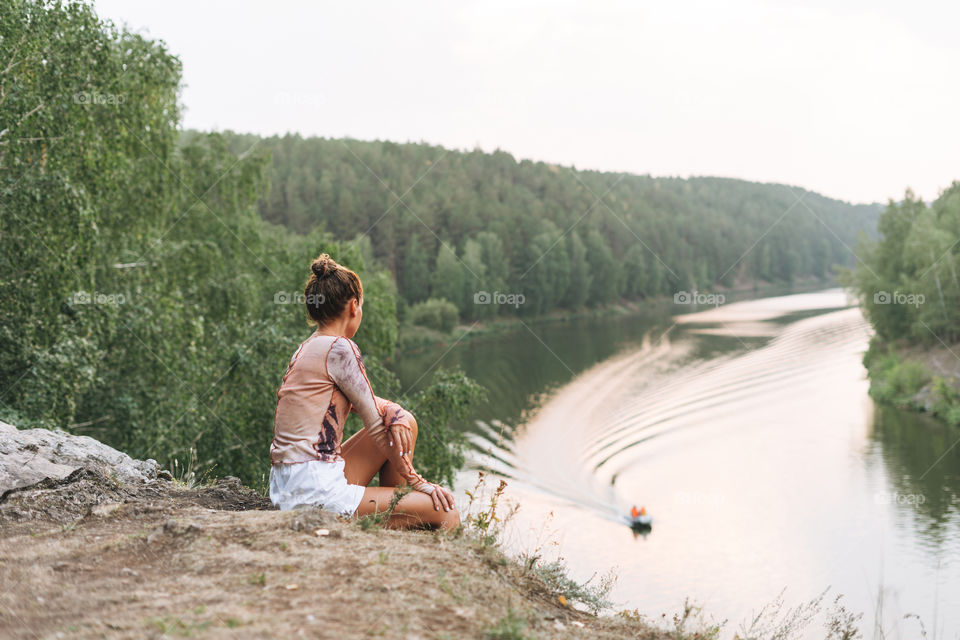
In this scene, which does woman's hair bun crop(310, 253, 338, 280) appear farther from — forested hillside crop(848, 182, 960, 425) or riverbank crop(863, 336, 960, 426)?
forested hillside crop(848, 182, 960, 425)

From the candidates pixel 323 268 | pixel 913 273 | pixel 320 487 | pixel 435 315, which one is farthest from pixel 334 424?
pixel 435 315

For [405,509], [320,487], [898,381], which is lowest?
[898,381]

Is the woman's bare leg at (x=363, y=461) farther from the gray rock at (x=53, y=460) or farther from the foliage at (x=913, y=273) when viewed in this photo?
the foliage at (x=913, y=273)

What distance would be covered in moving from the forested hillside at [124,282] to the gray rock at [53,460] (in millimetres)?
559

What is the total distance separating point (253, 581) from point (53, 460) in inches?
103

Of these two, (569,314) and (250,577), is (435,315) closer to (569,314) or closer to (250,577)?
(569,314)

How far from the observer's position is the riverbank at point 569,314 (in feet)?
163

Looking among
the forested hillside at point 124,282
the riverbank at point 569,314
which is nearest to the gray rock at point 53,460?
the forested hillside at point 124,282

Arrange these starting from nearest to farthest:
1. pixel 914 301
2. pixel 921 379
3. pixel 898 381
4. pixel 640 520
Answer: pixel 640 520 → pixel 921 379 → pixel 898 381 → pixel 914 301

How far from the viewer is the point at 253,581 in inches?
115

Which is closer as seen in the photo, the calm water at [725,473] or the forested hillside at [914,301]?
the calm water at [725,473]

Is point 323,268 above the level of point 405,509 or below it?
above

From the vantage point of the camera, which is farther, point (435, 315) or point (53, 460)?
point (435, 315)

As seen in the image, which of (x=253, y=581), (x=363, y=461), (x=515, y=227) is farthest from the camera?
(x=515, y=227)
